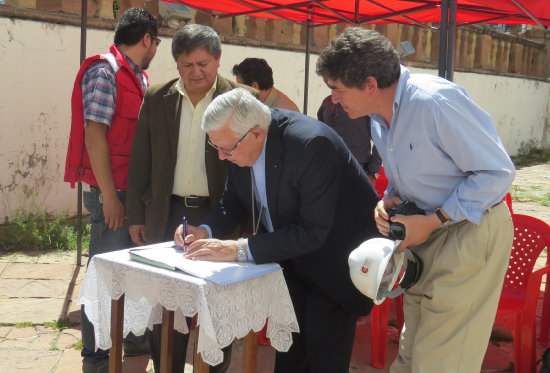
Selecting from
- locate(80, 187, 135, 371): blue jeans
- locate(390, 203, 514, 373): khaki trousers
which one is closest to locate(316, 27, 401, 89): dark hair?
locate(390, 203, 514, 373): khaki trousers

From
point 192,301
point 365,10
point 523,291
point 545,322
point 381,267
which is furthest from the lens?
point 365,10

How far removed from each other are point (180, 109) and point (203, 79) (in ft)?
0.62

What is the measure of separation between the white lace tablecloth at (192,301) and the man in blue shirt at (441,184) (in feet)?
1.69

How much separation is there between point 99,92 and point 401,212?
1.73 metres

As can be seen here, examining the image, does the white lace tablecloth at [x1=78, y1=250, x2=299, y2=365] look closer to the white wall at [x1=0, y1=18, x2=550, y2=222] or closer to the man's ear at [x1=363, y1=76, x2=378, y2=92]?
the man's ear at [x1=363, y1=76, x2=378, y2=92]

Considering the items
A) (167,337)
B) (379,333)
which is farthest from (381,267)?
(379,333)

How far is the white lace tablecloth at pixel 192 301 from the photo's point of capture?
7.80 feet

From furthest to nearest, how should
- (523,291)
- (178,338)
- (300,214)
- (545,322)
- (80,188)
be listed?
(80,188) < (545,322) < (523,291) < (178,338) < (300,214)

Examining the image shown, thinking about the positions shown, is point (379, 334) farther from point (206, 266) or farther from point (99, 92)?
point (99, 92)

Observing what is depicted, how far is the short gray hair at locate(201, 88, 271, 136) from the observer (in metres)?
2.51

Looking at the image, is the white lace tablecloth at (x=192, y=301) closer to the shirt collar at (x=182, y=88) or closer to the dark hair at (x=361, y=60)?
the dark hair at (x=361, y=60)

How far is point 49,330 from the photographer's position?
4.28 metres

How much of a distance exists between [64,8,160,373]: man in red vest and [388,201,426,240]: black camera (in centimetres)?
163

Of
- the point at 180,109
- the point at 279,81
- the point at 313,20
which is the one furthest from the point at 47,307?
the point at 279,81
